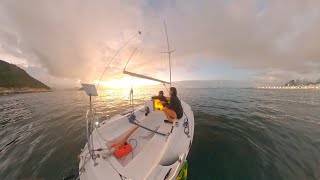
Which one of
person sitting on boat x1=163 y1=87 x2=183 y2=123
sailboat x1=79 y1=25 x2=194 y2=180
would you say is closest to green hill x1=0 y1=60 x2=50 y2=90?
sailboat x1=79 y1=25 x2=194 y2=180

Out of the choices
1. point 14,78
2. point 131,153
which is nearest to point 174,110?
point 131,153

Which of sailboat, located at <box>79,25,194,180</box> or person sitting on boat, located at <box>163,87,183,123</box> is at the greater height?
person sitting on boat, located at <box>163,87,183,123</box>

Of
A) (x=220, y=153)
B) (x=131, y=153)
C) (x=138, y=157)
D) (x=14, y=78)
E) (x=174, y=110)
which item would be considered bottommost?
(x=220, y=153)

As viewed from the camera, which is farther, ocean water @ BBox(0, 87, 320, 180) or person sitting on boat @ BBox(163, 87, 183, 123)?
person sitting on boat @ BBox(163, 87, 183, 123)

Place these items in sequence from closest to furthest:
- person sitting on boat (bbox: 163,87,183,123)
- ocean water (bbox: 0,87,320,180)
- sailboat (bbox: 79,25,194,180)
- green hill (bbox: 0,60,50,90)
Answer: sailboat (bbox: 79,25,194,180) < ocean water (bbox: 0,87,320,180) < person sitting on boat (bbox: 163,87,183,123) < green hill (bbox: 0,60,50,90)

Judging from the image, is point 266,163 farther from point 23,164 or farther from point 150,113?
point 23,164

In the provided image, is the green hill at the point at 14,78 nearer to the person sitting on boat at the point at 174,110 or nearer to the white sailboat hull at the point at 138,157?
the white sailboat hull at the point at 138,157

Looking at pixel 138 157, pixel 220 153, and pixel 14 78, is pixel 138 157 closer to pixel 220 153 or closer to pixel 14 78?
pixel 220 153

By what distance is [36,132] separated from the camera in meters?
11.6

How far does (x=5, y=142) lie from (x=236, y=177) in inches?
595

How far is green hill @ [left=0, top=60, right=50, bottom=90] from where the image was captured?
15075cm

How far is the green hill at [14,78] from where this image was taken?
151m

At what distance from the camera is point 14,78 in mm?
164500

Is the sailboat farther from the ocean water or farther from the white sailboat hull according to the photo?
the ocean water
